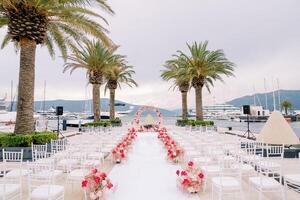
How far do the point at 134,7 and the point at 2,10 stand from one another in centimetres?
954

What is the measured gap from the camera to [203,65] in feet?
75.4

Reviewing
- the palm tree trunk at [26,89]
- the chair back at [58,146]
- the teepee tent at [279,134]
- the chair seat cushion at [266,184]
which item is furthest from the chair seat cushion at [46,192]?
the teepee tent at [279,134]

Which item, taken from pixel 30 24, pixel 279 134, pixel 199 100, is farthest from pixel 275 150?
pixel 199 100

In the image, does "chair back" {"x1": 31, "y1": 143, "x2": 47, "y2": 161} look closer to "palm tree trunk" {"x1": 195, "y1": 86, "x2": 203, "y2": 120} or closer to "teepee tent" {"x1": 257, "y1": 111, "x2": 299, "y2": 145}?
"teepee tent" {"x1": 257, "y1": 111, "x2": 299, "y2": 145}

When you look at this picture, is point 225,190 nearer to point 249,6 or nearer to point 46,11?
point 46,11

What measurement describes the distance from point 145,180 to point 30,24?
883 cm

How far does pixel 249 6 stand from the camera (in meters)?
18.3

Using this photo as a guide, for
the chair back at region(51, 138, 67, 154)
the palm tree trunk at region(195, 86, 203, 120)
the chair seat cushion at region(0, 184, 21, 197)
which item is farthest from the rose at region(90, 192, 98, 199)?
the palm tree trunk at region(195, 86, 203, 120)

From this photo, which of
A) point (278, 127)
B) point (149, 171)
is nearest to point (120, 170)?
point (149, 171)

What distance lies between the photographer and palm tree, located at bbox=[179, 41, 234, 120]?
22844 millimetres

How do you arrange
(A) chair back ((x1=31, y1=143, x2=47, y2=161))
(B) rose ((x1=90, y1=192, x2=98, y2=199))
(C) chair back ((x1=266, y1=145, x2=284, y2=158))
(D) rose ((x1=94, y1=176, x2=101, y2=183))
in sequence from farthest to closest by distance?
(C) chair back ((x1=266, y1=145, x2=284, y2=158)) → (A) chair back ((x1=31, y1=143, x2=47, y2=161)) → (D) rose ((x1=94, y1=176, x2=101, y2=183)) → (B) rose ((x1=90, y1=192, x2=98, y2=199))

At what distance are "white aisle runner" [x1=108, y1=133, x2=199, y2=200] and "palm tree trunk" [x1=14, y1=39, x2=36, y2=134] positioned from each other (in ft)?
16.3

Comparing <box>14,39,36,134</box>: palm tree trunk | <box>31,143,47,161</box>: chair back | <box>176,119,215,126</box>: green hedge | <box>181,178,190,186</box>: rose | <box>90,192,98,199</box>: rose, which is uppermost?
<box>14,39,36,134</box>: palm tree trunk

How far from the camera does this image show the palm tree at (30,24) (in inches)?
433
